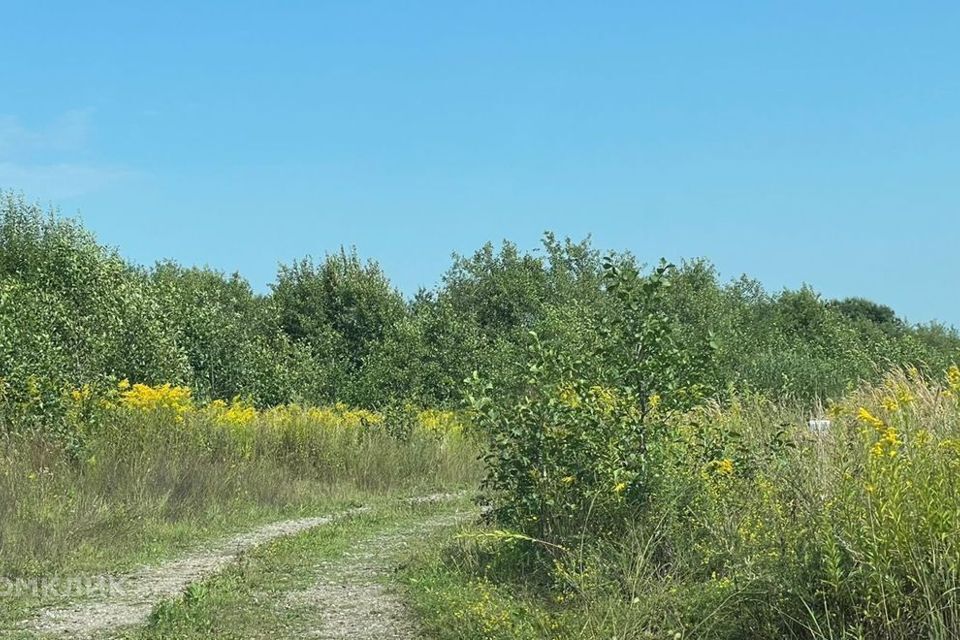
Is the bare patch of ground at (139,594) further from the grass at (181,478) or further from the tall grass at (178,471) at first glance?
the tall grass at (178,471)

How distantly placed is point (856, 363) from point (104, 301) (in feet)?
69.4

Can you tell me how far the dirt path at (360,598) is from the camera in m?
6.96

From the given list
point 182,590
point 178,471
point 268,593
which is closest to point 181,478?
point 178,471

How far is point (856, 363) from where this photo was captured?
29.4 m

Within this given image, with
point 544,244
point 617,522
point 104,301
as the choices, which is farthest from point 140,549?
point 544,244

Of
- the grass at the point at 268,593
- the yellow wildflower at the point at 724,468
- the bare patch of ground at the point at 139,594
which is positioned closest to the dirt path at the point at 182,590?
the bare patch of ground at the point at 139,594

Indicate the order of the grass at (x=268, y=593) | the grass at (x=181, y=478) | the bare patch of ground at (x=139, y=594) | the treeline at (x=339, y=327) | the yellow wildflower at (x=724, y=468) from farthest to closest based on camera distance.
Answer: the treeline at (x=339, y=327), the grass at (x=181, y=478), the yellow wildflower at (x=724, y=468), the bare patch of ground at (x=139, y=594), the grass at (x=268, y=593)

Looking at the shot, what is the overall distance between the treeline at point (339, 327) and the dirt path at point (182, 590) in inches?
184

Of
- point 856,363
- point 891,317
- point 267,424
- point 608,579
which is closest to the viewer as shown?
point 608,579

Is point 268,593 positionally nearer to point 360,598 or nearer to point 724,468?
point 360,598

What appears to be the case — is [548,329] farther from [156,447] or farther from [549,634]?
[549,634]

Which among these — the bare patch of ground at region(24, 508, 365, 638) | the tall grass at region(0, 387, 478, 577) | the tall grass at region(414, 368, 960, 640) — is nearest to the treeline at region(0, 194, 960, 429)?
the tall grass at region(0, 387, 478, 577)

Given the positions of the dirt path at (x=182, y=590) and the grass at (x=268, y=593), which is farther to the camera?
the dirt path at (x=182, y=590)

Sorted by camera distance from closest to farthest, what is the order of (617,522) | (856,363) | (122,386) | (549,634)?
(549,634) → (617,522) → (122,386) → (856,363)
